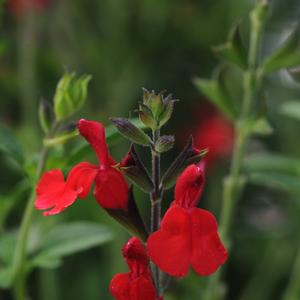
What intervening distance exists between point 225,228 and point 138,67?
71 cm

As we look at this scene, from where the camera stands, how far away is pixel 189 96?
165cm

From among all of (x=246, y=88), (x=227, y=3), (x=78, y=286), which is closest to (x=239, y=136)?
(x=246, y=88)

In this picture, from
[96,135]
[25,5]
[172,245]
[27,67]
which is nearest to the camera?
[172,245]

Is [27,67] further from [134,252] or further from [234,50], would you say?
[134,252]

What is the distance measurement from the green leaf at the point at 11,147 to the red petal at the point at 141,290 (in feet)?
0.88

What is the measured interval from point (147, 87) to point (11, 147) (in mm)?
750

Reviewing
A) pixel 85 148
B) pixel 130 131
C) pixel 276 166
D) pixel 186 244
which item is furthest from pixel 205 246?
pixel 276 166

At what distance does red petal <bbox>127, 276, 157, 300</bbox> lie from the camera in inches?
25.0

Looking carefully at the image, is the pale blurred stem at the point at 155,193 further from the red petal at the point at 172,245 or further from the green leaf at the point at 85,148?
the green leaf at the point at 85,148

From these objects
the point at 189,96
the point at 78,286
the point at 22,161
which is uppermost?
the point at 22,161

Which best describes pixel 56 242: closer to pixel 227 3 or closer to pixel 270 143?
pixel 270 143

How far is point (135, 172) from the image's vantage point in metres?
0.65

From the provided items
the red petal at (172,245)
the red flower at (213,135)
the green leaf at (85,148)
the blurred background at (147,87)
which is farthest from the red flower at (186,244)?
the red flower at (213,135)

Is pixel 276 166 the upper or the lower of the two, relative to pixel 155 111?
lower
